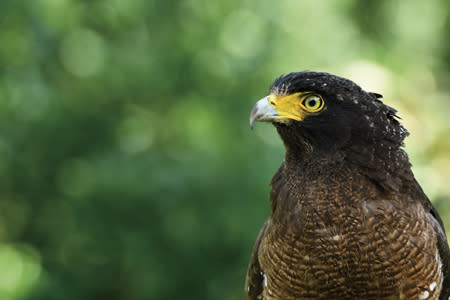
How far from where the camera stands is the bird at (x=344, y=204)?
282 centimetres

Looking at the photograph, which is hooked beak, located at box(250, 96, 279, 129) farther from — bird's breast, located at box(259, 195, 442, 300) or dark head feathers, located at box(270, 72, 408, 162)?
bird's breast, located at box(259, 195, 442, 300)

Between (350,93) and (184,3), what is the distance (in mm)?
4691

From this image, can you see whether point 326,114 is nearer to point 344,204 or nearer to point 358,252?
point 344,204

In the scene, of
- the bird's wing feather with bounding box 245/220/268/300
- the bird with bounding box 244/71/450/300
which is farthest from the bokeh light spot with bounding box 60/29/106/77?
the bird with bounding box 244/71/450/300

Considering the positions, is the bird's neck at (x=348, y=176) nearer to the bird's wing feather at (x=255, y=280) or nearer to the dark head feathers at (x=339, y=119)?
the dark head feathers at (x=339, y=119)

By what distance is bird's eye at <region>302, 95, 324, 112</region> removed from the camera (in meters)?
2.93

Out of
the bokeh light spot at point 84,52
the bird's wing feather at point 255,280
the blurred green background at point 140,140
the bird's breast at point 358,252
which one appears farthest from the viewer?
the bokeh light spot at point 84,52

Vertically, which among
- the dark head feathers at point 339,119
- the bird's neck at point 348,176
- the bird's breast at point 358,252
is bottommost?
the bird's breast at point 358,252

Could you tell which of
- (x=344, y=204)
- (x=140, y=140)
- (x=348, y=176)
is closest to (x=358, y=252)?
(x=344, y=204)

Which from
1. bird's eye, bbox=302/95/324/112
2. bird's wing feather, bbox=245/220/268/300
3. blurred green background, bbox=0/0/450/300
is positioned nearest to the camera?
bird's eye, bbox=302/95/324/112

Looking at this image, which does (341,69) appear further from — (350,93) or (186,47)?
(350,93)

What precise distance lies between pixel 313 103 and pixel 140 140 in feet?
13.3

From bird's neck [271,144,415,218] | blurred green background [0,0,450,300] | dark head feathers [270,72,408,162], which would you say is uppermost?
blurred green background [0,0,450,300]

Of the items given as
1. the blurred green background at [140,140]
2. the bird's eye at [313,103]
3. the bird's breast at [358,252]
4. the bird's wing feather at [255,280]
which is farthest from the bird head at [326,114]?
→ the blurred green background at [140,140]
